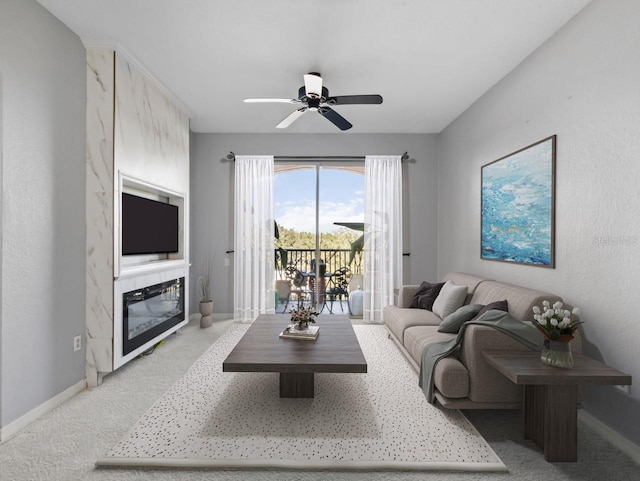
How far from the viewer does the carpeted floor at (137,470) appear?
5.56 feet

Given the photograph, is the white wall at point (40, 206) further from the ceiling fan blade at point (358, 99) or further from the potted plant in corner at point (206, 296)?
the ceiling fan blade at point (358, 99)

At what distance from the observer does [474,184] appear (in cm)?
381

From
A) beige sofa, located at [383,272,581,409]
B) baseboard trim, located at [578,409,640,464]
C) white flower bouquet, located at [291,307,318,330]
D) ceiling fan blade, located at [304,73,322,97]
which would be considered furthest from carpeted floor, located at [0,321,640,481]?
ceiling fan blade, located at [304,73,322,97]

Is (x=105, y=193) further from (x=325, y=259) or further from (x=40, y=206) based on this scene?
(x=325, y=259)

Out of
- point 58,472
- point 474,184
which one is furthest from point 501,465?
point 474,184

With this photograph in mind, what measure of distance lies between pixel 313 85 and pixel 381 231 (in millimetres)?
2648

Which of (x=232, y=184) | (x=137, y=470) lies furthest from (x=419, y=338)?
(x=232, y=184)

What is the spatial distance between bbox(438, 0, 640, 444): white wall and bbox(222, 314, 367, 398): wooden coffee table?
1.58 m

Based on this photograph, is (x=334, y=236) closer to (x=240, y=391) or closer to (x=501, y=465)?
(x=240, y=391)

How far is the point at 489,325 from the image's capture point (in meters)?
2.12

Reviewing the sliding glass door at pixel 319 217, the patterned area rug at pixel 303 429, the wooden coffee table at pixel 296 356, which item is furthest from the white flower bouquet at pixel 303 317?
the sliding glass door at pixel 319 217

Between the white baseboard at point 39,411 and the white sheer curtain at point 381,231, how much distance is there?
3531 millimetres

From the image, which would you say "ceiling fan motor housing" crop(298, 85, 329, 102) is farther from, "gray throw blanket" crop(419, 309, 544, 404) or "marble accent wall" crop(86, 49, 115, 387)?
"gray throw blanket" crop(419, 309, 544, 404)

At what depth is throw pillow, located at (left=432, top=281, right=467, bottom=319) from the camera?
10.6 ft
